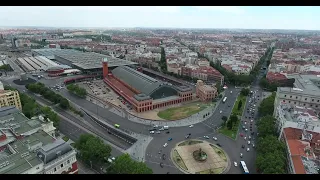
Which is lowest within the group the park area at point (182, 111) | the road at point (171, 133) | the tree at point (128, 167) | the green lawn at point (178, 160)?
the green lawn at point (178, 160)

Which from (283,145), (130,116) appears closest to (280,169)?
(283,145)

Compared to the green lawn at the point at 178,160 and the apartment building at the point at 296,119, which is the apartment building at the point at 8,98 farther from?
the apartment building at the point at 296,119

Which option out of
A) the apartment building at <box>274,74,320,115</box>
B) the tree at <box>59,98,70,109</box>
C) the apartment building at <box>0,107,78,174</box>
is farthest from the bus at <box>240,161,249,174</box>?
the tree at <box>59,98,70,109</box>

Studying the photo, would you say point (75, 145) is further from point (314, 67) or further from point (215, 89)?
point (314, 67)

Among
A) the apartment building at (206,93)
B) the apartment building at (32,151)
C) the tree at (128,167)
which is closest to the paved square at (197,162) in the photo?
the tree at (128,167)
